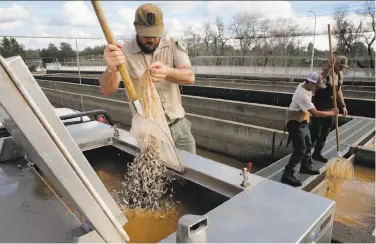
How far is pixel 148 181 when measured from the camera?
168 centimetres

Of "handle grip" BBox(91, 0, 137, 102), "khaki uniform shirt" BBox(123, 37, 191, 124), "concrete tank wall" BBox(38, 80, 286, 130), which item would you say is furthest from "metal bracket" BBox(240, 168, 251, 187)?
"concrete tank wall" BBox(38, 80, 286, 130)

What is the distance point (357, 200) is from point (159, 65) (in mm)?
3829

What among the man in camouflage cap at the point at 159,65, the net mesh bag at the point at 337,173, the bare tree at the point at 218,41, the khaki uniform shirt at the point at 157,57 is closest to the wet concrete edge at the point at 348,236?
the man in camouflage cap at the point at 159,65

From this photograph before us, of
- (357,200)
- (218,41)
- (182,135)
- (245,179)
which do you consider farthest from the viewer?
(218,41)

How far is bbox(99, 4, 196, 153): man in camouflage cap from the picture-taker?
1.68 meters

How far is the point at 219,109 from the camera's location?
8.40 metres

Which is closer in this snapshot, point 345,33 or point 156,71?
point 156,71

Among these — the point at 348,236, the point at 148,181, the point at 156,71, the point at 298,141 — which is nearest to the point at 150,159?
the point at 148,181

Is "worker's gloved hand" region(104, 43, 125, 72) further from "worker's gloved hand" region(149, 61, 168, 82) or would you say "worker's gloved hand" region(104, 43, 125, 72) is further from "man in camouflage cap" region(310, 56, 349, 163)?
"man in camouflage cap" region(310, 56, 349, 163)

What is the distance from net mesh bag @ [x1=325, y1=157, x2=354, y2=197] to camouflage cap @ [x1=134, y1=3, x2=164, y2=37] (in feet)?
11.5

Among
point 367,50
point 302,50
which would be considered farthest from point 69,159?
point 367,50

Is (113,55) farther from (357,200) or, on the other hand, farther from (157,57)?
(357,200)

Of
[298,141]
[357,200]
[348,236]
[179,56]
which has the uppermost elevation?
A: [179,56]

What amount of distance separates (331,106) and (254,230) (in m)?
4.08
